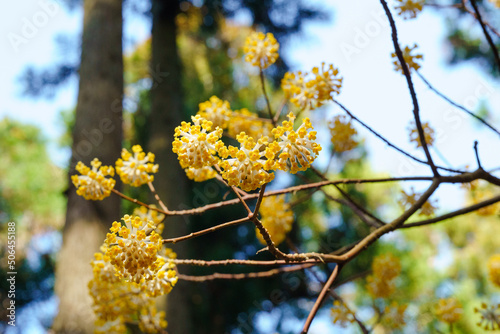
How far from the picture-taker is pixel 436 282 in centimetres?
718

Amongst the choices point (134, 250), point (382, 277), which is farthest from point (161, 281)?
point (382, 277)

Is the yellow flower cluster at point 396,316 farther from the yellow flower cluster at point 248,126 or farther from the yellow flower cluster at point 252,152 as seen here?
the yellow flower cluster at point 252,152

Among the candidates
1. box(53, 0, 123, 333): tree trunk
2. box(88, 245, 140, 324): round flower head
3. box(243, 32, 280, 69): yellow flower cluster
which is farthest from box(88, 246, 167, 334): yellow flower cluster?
box(243, 32, 280, 69): yellow flower cluster

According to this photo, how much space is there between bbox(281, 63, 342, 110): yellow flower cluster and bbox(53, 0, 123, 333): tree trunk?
3.83 ft

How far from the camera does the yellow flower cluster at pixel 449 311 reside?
5.17 ft

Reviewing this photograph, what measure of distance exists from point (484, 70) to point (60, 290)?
6.22 meters

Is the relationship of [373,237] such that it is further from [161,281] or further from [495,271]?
[495,271]

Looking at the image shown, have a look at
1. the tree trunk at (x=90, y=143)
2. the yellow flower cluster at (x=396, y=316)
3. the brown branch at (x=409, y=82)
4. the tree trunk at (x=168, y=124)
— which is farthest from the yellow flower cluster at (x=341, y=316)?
the tree trunk at (x=168, y=124)

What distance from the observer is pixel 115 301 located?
1.20 metres

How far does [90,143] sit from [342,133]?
4.37ft

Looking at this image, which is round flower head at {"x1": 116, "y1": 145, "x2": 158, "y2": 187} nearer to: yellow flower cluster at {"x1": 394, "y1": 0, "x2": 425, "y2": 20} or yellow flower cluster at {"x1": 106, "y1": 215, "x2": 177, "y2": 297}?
yellow flower cluster at {"x1": 106, "y1": 215, "x2": 177, "y2": 297}

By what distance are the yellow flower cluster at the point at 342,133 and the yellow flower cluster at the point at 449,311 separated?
827mm

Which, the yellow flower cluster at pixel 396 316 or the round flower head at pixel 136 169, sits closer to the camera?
the round flower head at pixel 136 169

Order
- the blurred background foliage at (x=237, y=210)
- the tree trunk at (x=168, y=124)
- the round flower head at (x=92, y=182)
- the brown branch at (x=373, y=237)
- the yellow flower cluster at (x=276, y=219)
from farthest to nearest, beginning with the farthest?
the blurred background foliage at (x=237, y=210), the tree trunk at (x=168, y=124), the yellow flower cluster at (x=276, y=219), the round flower head at (x=92, y=182), the brown branch at (x=373, y=237)
